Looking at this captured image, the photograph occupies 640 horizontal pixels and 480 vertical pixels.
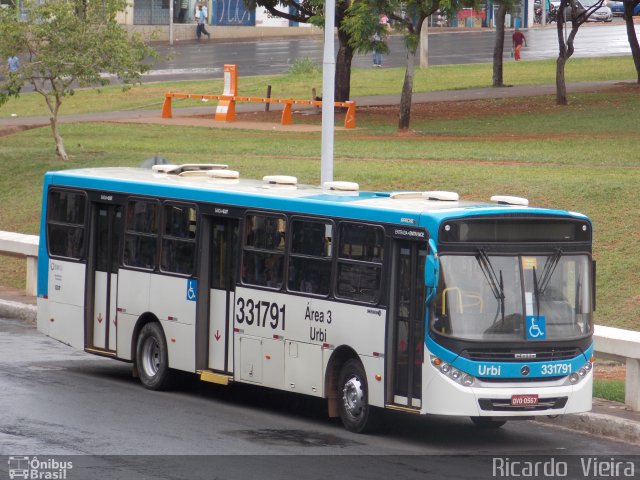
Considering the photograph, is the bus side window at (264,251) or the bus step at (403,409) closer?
the bus step at (403,409)

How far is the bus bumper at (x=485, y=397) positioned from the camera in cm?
1276

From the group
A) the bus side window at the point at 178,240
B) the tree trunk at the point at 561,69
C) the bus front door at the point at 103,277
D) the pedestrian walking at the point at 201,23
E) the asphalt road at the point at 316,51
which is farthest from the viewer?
the pedestrian walking at the point at 201,23

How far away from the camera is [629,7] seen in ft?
160

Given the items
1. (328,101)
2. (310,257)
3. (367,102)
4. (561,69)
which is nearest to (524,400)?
(310,257)

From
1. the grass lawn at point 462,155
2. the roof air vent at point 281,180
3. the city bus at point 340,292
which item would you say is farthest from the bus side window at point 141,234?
the grass lawn at point 462,155

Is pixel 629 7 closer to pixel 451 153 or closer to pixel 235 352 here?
pixel 451 153

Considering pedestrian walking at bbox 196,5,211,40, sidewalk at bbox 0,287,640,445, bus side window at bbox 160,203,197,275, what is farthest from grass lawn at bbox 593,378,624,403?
pedestrian walking at bbox 196,5,211,40

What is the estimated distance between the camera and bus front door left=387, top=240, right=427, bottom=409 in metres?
13.1

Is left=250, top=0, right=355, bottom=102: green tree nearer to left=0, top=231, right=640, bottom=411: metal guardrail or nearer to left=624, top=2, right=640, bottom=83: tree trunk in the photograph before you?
left=624, top=2, right=640, bottom=83: tree trunk

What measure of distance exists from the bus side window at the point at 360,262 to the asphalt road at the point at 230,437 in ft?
4.55

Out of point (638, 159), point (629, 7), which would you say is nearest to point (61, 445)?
point (638, 159)

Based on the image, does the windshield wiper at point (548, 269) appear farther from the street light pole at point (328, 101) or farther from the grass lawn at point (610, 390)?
the street light pole at point (328, 101)

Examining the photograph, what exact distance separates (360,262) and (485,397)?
6.51 ft

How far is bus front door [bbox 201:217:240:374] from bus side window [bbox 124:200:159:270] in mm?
1016
